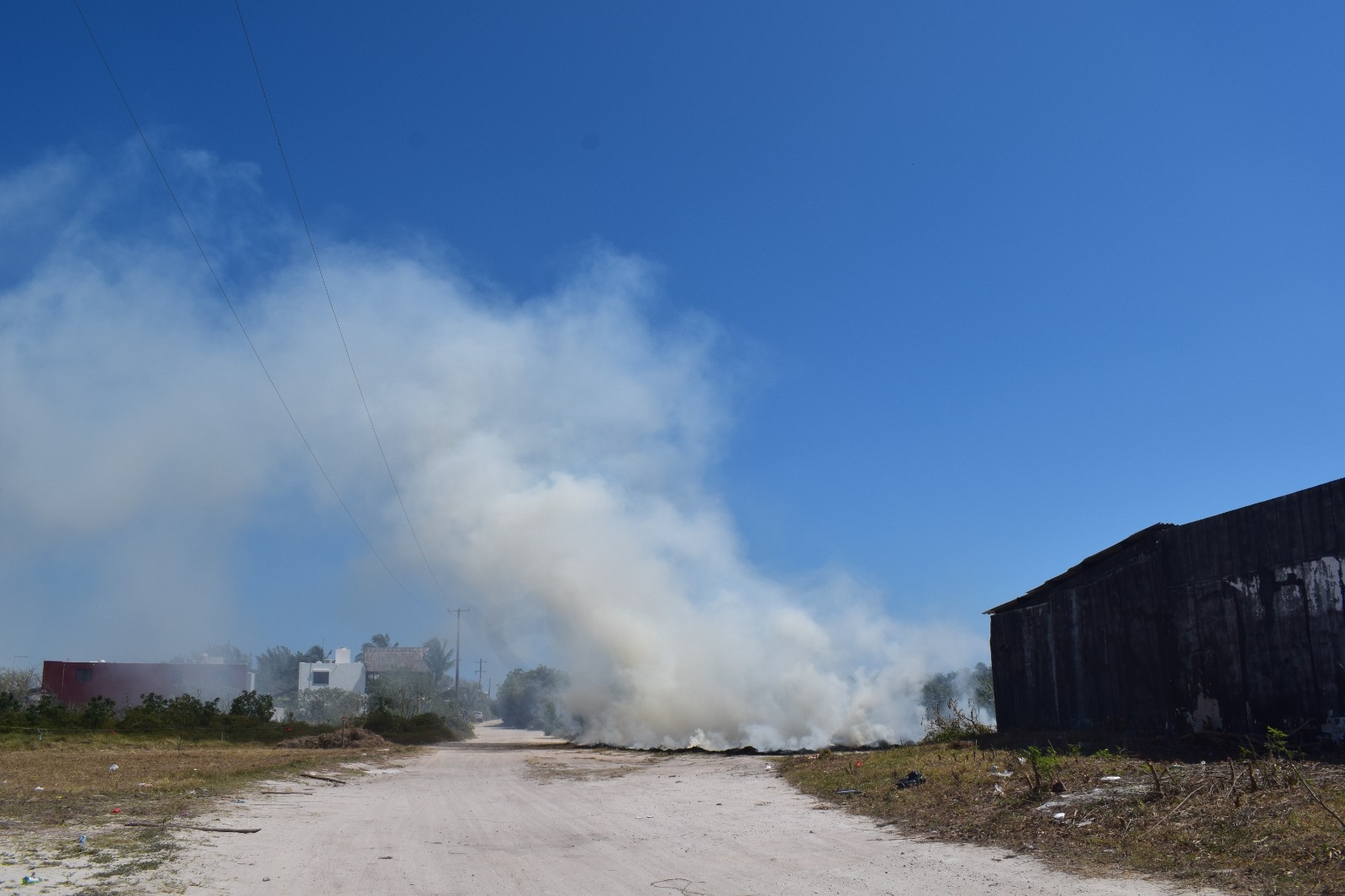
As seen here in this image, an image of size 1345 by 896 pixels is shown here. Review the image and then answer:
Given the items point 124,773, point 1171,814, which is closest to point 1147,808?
point 1171,814

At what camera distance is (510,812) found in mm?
16172

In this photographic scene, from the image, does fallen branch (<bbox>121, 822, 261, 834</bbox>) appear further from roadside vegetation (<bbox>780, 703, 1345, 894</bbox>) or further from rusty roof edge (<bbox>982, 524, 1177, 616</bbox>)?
rusty roof edge (<bbox>982, 524, 1177, 616</bbox>)

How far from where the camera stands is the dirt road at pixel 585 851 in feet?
30.2

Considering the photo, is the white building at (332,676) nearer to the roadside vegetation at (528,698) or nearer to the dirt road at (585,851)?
the roadside vegetation at (528,698)

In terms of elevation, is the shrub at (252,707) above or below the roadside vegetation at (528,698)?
above

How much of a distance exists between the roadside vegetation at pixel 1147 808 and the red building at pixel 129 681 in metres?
66.1

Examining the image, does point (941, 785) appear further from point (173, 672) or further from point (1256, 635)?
point (173, 672)

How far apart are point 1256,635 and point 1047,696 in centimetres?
773

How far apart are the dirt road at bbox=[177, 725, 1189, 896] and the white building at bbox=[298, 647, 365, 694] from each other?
305ft

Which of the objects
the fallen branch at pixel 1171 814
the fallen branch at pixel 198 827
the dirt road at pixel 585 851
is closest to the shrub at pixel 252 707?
the dirt road at pixel 585 851

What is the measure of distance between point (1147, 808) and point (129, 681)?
255ft

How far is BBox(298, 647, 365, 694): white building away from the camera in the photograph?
10544cm

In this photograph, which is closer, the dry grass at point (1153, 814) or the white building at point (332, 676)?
the dry grass at point (1153, 814)

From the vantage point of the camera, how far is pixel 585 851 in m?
11.7
